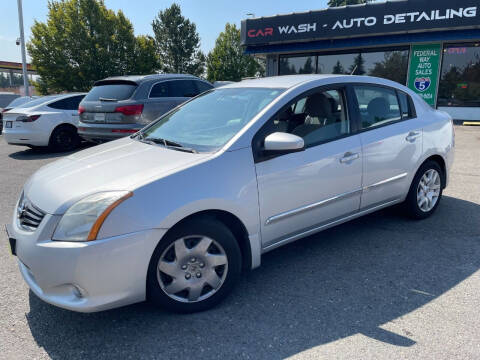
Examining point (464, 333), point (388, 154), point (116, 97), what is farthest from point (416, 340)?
point (116, 97)

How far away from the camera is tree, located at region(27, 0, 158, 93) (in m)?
29.3

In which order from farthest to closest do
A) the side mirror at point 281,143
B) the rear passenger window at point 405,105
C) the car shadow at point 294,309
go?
the rear passenger window at point 405,105
the side mirror at point 281,143
the car shadow at point 294,309

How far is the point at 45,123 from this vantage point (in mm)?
9430

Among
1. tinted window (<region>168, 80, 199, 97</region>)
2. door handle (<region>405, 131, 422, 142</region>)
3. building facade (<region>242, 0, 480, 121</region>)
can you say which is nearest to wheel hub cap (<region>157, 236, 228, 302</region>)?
door handle (<region>405, 131, 422, 142</region>)

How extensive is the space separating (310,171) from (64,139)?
845cm

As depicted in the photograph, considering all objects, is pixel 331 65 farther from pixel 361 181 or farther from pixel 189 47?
pixel 189 47

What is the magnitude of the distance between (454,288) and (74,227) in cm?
277

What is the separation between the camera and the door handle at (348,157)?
11.0 feet

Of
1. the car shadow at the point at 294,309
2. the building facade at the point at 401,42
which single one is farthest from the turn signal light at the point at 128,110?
the building facade at the point at 401,42

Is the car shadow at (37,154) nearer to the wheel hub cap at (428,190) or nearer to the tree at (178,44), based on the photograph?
the wheel hub cap at (428,190)

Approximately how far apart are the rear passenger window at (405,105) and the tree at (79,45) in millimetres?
29422

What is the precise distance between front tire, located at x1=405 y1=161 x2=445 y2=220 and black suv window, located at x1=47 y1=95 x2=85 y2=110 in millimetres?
8737

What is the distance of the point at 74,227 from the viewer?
2277mm

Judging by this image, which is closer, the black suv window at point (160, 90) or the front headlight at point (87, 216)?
the front headlight at point (87, 216)
